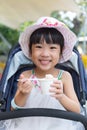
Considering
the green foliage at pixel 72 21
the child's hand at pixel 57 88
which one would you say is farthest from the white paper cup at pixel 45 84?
the green foliage at pixel 72 21

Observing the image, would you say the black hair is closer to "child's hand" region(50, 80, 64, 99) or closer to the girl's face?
the girl's face

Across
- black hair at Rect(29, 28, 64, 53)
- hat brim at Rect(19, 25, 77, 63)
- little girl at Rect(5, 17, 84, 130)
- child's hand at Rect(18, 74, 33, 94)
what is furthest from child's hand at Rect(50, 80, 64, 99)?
hat brim at Rect(19, 25, 77, 63)

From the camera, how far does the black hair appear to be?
8.00ft

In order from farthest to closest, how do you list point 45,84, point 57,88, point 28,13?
point 28,13 → point 57,88 → point 45,84

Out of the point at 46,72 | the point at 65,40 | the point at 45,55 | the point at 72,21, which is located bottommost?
the point at 46,72

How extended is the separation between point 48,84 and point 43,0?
7.80 meters

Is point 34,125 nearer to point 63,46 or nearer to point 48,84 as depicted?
point 48,84

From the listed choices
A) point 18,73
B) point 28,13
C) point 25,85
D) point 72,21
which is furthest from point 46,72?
point 72,21

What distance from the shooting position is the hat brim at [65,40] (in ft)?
8.21

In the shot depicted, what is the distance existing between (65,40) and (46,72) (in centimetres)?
26

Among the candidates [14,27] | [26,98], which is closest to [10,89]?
[26,98]

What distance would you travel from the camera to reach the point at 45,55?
2.35m

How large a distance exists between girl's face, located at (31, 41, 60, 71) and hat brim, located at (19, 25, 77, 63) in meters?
0.13

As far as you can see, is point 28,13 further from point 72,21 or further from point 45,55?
point 45,55
